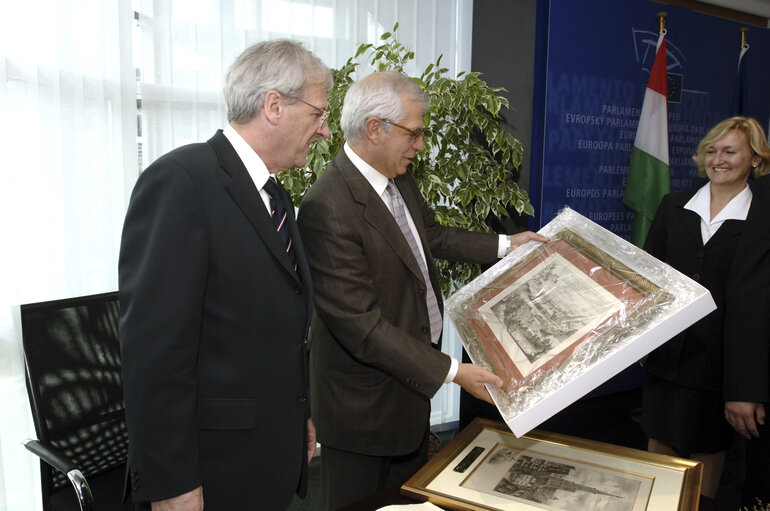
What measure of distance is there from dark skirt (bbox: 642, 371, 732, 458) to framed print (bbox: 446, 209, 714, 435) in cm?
104

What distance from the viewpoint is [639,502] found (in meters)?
1.12

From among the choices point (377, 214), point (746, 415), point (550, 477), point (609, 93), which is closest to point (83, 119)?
point (377, 214)

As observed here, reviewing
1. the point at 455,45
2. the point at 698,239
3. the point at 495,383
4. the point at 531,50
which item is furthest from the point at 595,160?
the point at 495,383

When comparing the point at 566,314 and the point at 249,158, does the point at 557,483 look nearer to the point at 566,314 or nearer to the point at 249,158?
the point at 566,314

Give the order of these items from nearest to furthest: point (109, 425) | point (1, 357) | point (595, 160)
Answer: point (109, 425) → point (1, 357) → point (595, 160)

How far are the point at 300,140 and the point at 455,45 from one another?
244 cm

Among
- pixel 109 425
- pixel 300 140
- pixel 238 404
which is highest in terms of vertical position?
pixel 300 140

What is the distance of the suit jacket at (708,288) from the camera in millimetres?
2119

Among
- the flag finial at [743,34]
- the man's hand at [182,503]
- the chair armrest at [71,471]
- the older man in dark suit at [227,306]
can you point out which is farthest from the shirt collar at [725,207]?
the flag finial at [743,34]

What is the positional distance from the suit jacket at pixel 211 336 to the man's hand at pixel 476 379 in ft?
1.28

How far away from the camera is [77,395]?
1.78 metres

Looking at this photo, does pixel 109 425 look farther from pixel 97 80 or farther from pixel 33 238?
pixel 97 80

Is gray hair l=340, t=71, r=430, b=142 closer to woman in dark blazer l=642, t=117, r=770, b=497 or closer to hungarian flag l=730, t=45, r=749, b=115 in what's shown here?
woman in dark blazer l=642, t=117, r=770, b=497

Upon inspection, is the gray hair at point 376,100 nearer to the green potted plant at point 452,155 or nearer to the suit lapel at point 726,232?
the green potted plant at point 452,155
